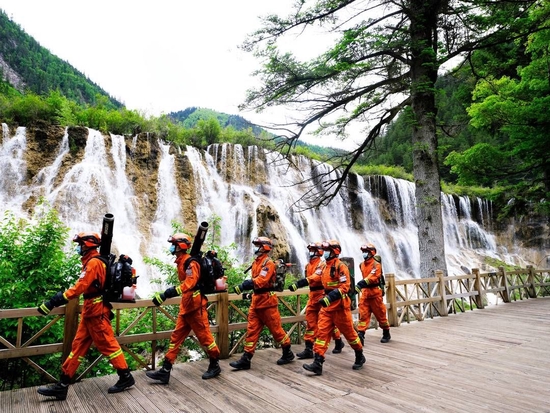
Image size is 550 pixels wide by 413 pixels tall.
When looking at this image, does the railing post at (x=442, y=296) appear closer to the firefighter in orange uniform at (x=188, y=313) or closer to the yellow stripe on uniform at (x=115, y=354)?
the firefighter in orange uniform at (x=188, y=313)

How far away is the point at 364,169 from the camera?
2986 centimetres

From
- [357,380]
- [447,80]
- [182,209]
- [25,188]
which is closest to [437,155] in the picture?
[447,80]

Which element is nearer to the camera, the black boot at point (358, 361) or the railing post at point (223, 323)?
the black boot at point (358, 361)

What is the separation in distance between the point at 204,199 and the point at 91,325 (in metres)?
16.1

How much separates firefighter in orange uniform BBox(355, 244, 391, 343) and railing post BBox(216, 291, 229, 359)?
2.48 m

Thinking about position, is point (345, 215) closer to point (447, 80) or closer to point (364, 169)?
point (364, 169)

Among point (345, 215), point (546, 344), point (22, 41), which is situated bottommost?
point (546, 344)

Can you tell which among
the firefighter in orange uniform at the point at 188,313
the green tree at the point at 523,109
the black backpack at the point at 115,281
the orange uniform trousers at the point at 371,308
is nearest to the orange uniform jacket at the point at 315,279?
the orange uniform trousers at the point at 371,308

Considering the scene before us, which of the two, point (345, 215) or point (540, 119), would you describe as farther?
point (345, 215)

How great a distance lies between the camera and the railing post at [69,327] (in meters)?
4.65

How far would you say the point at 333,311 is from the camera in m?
5.07

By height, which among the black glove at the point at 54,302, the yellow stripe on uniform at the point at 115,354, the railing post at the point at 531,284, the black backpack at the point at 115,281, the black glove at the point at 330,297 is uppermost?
the black backpack at the point at 115,281

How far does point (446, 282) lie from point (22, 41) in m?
112

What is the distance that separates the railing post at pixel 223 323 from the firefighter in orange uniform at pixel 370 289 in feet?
8.13
